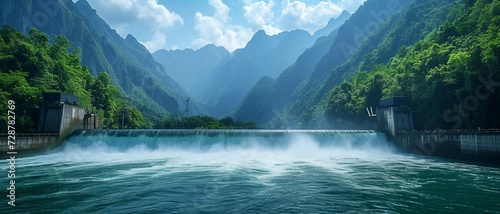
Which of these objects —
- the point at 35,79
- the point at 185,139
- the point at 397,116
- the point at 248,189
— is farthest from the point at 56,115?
the point at 397,116

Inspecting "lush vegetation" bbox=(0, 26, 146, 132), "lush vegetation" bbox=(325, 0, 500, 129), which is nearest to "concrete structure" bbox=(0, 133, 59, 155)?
"lush vegetation" bbox=(0, 26, 146, 132)

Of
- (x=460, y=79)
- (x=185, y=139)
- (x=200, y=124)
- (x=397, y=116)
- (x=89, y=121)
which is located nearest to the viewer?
(x=460, y=79)

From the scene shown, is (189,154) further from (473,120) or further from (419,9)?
(419,9)

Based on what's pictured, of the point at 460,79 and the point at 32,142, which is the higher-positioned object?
the point at 460,79

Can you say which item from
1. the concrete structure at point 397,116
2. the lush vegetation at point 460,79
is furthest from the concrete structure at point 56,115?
the lush vegetation at point 460,79

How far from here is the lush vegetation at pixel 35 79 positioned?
33.6m

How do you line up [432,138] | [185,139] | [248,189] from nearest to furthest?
[248,189], [432,138], [185,139]

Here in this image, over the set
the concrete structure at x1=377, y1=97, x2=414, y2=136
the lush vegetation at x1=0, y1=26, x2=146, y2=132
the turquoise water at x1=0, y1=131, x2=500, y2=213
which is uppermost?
the lush vegetation at x1=0, y1=26, x2=146, y2=132

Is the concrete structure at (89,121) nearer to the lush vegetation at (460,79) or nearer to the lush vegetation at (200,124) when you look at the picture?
the lush vegetation at (200,124)

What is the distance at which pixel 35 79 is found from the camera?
38906 mm

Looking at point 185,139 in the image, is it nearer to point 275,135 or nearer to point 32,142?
point 275,135

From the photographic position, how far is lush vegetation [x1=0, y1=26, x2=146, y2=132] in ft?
110

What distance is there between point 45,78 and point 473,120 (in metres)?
50.5

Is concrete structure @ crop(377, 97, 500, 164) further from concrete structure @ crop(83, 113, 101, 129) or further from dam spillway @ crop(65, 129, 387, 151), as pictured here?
concrete structure @ crop(83, 113, 101, 129)
